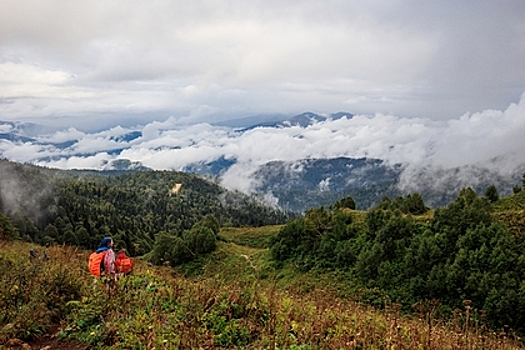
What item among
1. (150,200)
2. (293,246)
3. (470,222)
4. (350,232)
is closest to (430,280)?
(470,222)

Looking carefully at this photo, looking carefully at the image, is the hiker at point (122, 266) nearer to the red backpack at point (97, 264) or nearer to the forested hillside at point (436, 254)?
the red backpack at point (97, 264)

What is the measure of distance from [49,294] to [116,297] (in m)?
1.57

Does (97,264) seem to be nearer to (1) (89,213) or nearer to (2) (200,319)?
(2) (200,319)

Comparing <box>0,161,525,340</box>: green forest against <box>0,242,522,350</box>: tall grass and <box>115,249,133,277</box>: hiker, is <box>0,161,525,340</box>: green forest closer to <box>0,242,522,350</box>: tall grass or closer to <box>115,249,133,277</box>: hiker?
<box>115,249,133,277</box>: hiker

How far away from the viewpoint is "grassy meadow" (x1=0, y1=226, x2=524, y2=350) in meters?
6.38

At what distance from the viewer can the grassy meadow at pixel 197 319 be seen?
6.38m

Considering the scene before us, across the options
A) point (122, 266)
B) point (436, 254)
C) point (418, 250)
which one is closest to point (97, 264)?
point (122, 266)

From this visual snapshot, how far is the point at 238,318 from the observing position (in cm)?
773

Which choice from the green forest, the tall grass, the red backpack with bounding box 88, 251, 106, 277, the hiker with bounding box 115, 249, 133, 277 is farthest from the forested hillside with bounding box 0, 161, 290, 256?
the tall grass

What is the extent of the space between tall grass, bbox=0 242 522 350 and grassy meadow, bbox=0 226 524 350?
2 cm

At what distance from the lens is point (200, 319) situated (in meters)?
7.11

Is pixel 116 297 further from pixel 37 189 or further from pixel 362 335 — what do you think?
pixel 37 189

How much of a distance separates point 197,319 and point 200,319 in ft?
0.18

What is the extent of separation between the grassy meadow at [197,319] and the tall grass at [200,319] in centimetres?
2
